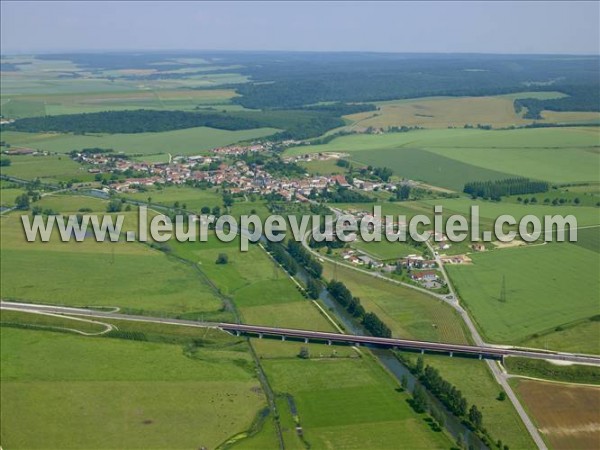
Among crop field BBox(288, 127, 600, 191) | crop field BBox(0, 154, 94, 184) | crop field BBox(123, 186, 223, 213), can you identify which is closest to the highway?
crop field BBox(123, 186, 223, 213)

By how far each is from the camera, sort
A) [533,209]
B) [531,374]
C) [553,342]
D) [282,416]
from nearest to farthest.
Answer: [282,416] → [531,374] → [553,342] → [533,209]

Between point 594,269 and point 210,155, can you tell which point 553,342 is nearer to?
point 594,269

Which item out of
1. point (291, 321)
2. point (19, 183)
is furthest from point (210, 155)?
point (291, 321)

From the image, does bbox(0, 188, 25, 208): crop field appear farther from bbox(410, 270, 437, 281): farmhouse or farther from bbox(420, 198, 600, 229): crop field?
bbox(410, 270, 437, 281): farmhouse

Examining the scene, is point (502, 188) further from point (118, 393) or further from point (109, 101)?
point (109, 101)

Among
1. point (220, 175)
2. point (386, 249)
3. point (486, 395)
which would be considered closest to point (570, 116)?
point (220, 175)

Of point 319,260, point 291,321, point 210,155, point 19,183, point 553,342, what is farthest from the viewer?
point 210,155
